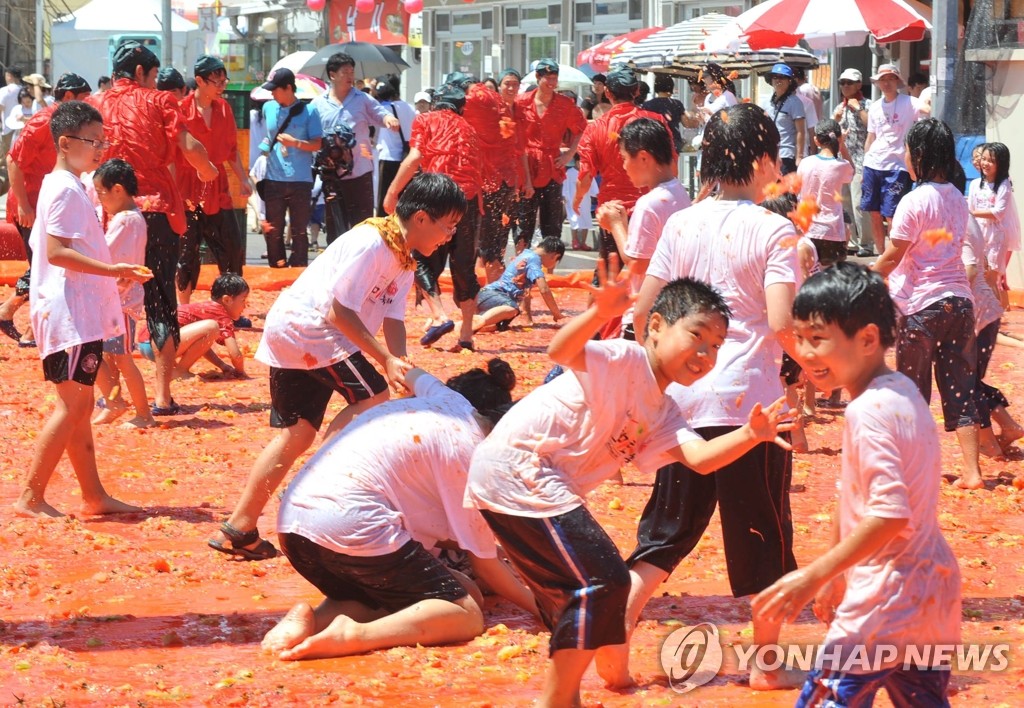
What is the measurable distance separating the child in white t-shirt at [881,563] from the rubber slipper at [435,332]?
7992 mm

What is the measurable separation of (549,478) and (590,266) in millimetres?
12888

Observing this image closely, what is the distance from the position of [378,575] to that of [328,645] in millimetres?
295

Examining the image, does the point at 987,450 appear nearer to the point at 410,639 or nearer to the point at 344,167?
the point at 410,639

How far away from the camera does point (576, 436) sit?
13.7 feet

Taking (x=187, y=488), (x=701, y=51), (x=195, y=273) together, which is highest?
(x=701, y=51)

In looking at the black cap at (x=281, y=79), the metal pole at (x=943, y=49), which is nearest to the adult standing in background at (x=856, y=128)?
the metal pole at (x=943, y=49)

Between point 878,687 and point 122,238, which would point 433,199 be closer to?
point 878,687

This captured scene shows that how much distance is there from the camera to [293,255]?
15383 mm

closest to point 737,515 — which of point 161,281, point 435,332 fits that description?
point 161,281

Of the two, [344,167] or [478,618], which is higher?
[344,167]

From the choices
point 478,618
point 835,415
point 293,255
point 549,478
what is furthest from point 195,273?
point 549,478

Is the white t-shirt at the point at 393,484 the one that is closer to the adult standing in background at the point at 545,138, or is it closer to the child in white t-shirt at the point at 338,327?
the child in white t-shirt at the point at 338,327

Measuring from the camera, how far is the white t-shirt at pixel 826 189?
10.6 m

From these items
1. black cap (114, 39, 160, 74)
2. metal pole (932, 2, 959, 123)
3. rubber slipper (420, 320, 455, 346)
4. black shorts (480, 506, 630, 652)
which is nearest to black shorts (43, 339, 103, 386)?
black shorts (480, 506, 630, 652)
